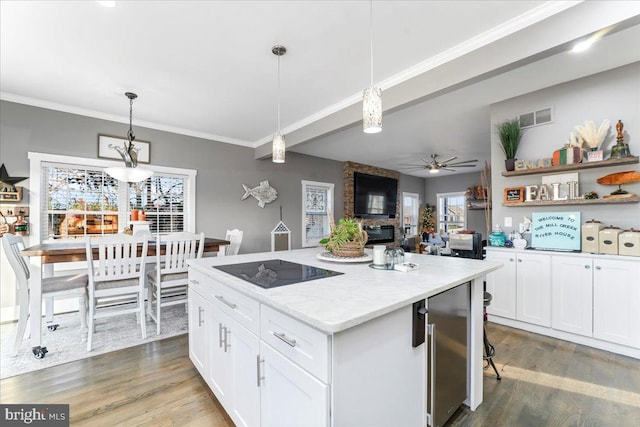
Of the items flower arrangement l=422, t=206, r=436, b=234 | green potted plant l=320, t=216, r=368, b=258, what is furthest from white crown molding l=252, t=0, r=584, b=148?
flower arrangement l=422, t=206, r=436, b=234

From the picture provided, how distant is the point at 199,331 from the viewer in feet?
6.57

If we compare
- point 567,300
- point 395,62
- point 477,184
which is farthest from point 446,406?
point 477,184

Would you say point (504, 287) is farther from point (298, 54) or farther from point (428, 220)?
point (428, 220)

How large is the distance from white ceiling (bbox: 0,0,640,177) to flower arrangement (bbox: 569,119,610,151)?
1.64ft

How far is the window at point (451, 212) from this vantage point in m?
8.52

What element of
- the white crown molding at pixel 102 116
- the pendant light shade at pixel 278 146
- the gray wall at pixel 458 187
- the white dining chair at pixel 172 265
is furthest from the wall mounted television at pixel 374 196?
the pendant light shade at pixel 278 146

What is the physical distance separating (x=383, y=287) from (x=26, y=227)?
4.36 meters

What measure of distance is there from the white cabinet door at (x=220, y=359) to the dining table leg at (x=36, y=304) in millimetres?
1816

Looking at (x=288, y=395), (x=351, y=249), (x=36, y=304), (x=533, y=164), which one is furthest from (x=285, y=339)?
(x=533, y=164)

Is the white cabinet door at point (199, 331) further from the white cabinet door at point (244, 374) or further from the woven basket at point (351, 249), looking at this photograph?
the woven basket at point (351, 249)

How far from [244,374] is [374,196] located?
645 cm

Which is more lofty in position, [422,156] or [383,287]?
[422,156]

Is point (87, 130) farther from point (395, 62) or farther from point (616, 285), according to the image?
point (616, 285)

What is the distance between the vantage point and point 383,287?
130 centimetres
